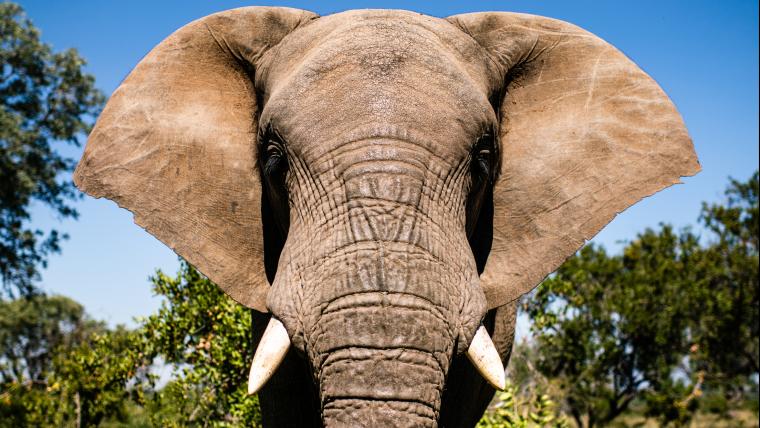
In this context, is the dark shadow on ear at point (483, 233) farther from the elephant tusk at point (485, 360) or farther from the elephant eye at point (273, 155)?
the elephant eye at point (273, 155)

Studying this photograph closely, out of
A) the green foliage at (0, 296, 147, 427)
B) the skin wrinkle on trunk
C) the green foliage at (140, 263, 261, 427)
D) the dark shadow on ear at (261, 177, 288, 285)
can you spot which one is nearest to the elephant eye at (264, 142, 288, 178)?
the skin wrinkle on trunk

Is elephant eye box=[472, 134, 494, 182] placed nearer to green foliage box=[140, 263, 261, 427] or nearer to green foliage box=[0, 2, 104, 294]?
A: green foliage box=[140, 263, 261, 427]

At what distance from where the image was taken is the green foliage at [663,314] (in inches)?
839

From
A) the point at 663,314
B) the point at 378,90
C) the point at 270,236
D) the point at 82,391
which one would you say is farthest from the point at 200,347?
the point at 663,314

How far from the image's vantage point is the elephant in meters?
2.64

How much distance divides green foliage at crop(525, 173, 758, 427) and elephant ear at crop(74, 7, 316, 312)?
17.6 metres

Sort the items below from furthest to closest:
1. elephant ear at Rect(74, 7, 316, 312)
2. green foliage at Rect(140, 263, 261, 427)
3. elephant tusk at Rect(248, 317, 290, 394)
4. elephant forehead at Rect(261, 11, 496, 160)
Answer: green foliage at Rect(140, 263, 261, 427), elephant ear at Rect(74, 7, 316, 312), elephant forehead at Rect(261, 11, 496, 160), elephant tusk at Rect(248, 317, 290, 394)

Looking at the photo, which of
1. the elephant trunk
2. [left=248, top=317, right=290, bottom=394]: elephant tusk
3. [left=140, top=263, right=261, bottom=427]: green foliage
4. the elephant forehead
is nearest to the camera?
the elephant trunk

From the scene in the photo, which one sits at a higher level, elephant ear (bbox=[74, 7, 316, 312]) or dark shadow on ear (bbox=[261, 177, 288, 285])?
elephant ear (bbox=[74, 7, 316, 312])

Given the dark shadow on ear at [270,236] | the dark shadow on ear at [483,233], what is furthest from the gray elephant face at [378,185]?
the dark shadow on ear at [483,233]

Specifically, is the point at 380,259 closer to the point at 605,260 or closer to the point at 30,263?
the point at 30,263

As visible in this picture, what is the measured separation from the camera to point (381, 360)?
2500 mm

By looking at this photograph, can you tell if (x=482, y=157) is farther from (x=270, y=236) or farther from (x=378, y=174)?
(x=270, y=236)

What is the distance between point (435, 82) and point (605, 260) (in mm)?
20234
